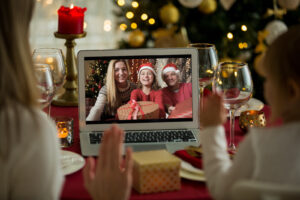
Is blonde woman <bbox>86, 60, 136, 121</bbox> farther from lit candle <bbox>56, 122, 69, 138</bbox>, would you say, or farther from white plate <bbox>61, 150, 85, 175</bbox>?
white plate <bbox>61, 150, 85, 175</bbox>

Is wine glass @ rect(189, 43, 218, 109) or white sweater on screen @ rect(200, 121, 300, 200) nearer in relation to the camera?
white sweater on screen @ rect(200, 121, 300, 200)

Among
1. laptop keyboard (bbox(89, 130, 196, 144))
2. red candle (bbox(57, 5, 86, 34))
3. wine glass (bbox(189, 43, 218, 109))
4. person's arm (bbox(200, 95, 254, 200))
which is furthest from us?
red candle (bbox(57, 5, 86, 34))

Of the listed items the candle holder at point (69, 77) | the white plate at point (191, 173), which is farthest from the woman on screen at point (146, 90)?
the candle holder at point (69, 77)

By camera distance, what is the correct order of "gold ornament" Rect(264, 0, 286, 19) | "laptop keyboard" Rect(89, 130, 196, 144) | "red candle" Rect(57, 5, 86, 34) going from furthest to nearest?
1. "gold ornament" Rect(264, 0, 286, 19)
2. "red candle" Rect(57, 5, 86, 34)
3. "laptop keyboard" Rect(89, 130, 196, 144)

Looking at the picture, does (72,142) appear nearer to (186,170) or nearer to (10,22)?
(186,170)

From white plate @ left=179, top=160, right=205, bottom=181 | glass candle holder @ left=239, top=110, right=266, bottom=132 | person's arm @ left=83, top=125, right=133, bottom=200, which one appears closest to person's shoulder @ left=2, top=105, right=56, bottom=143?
person's arm @ left=83, top=125, right=133, bottom=200

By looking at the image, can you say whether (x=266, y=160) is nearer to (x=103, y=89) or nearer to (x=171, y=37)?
(x=103, y=89)

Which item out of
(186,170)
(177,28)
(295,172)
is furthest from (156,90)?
(177,28)

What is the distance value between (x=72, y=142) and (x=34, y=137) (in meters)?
0.64

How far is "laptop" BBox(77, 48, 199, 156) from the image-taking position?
5.40 ft

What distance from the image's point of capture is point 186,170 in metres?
1.31

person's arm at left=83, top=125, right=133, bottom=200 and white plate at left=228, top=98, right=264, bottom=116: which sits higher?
white plate at left=228, top=98, right=264, bottom=116

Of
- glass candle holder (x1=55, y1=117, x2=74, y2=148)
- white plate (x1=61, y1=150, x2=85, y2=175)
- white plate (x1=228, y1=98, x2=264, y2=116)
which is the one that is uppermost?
white plate (x1=228, y1=98, x2=264, y2=116)

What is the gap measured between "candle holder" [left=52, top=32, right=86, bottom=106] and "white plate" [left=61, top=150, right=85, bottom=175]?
615 millimetres
